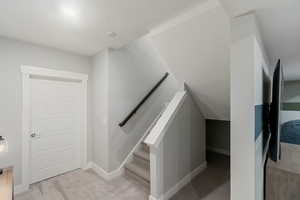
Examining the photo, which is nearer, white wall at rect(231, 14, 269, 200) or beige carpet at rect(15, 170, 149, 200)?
white wall at rect(231, 14, 269, 200)

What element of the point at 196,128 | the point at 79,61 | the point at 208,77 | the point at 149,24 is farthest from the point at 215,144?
the point at 79,61

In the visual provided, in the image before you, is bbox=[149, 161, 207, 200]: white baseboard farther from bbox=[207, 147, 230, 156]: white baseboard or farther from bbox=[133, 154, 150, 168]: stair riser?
bbox=[207, 147, 230, 156]: white baseboard

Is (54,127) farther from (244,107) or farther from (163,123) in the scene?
(244,107)

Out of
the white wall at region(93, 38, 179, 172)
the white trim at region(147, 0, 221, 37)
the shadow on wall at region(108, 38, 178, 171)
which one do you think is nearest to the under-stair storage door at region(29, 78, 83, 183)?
the white wall at region(93, 38, 179, 172)

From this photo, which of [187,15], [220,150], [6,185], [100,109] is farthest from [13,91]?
[220,150]

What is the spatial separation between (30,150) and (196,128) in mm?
2929

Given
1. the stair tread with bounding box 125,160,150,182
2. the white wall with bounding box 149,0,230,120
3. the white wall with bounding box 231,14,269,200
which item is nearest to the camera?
the white wall with bounding box 231,14,269,200

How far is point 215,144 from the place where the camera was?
4.12 m

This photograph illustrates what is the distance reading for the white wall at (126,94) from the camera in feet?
8.48

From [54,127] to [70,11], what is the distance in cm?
200

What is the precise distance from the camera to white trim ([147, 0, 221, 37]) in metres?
1.43

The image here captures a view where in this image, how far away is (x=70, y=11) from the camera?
1545 mm

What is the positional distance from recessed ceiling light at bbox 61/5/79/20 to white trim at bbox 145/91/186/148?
5.56 ft

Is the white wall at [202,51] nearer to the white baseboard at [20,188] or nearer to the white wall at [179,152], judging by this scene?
the white wall at [179,152]
